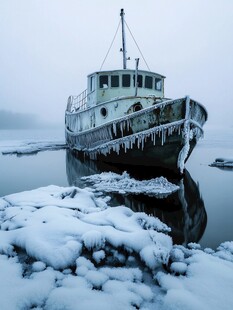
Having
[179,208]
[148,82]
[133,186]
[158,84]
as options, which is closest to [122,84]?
[148,82]

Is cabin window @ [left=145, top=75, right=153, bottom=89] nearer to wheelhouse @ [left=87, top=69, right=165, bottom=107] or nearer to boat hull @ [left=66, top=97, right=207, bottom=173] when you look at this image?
wheelhouse @ [left=87, top=69, right=165, bottom=107]

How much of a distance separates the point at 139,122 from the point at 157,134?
34.1 inches

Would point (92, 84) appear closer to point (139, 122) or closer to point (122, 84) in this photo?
point (122, 84)

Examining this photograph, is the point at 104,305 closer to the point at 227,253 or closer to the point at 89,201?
the point at 227,253

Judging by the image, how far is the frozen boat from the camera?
366 inches

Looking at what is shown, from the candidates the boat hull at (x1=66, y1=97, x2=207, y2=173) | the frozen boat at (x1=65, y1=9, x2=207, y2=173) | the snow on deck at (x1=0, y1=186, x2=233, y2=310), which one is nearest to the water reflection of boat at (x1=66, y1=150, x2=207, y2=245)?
the snow on deck at (x1=0, y1=186, x2=233, y2=310)

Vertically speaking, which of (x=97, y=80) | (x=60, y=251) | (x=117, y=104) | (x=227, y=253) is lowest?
(x=227, y=253)

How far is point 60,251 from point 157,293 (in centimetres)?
134

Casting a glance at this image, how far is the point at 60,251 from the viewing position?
10.9 ft


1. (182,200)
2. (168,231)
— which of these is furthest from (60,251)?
(182,200)

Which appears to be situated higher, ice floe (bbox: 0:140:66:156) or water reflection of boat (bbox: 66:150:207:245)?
ice floe (bbox: 0:140:66:156)

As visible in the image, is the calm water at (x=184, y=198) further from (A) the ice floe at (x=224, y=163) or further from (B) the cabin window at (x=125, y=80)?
(B) the cabin window at (x=125, y=80)

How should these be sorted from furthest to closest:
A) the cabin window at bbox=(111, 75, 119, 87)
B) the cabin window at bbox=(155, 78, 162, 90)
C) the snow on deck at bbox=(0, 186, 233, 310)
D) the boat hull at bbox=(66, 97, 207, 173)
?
1. the cabin window at bbox=(155, 78, 162, 90)
2. the cabin window at bbox=(111, 75, 119, 87)
3. the boat hull at bbox=(66, 97, 207, 173)
4. the snow on deck at bbox=(0, 186, 233, 310)

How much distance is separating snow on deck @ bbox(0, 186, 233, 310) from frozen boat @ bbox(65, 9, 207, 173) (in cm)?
539
